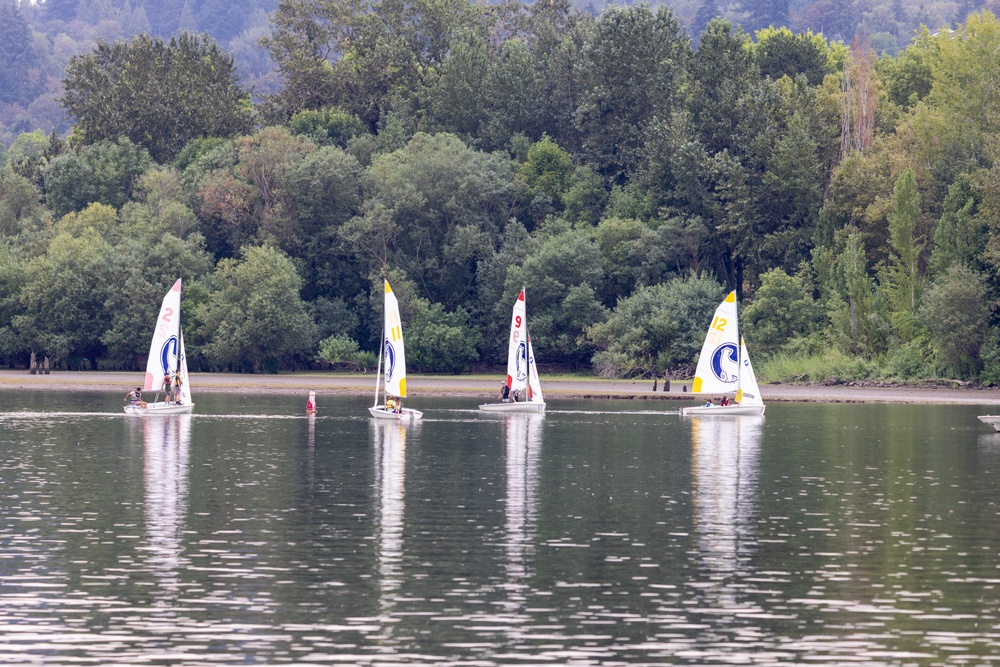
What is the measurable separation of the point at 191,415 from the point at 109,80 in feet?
295

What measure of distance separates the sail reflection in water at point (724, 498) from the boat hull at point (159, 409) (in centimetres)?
3084

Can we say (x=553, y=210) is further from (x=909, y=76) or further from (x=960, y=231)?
(x=960, y=231)

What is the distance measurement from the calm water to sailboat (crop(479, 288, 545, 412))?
64.4 ft

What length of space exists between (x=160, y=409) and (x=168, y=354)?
3.55 m

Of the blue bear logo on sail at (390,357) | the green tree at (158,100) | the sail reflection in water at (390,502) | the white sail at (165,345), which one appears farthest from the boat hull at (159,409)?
the green tree at (158,100)

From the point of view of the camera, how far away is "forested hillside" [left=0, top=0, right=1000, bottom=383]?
124 meters

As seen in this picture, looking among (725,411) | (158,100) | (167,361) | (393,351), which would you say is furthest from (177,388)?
(158,100)

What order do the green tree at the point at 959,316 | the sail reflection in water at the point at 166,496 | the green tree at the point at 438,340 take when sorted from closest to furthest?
the sail reflection in water at the point at 166,496 < the green tree at the point at 959,316 < the green tree at the point at 438,340

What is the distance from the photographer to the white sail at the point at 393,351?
85500 millimetres

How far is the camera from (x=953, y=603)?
105 feet

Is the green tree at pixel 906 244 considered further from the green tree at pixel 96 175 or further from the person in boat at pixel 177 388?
the green tree at pixel 96 175

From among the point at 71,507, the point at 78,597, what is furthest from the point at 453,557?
the point at 71,507

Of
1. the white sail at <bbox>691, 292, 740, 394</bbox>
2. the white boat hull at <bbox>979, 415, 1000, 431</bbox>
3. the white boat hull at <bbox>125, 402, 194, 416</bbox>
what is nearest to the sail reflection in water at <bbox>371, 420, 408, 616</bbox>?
the white boat hull at <bbox>125, 402, 194, 416</bbox>

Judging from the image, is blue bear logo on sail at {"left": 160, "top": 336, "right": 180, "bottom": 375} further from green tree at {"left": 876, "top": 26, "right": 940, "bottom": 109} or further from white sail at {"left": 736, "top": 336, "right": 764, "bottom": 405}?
green tree at {"left": 876, "top": 26, "right": 940, "bottom": 109}
